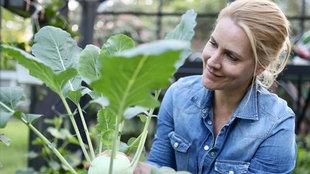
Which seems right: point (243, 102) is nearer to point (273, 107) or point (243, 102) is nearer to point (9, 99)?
point (273, 107)

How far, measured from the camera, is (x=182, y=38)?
3.34 ft

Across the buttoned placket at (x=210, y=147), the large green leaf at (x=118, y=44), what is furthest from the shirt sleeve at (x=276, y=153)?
the large green leaf at (x=118, y=44)

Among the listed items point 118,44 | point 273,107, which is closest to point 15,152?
point 273,107

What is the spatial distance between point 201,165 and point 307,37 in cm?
60

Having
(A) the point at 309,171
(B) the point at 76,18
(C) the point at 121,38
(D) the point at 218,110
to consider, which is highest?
(C) the point at 121,38

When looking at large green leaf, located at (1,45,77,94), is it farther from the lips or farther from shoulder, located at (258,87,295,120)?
shoulder, located at (258,87,295,120)

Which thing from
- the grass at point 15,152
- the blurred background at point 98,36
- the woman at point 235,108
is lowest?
the grass at point 15,152

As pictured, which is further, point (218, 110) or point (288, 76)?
point (288, 76)

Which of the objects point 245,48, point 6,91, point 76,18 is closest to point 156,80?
point 6,91

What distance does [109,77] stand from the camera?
74cm

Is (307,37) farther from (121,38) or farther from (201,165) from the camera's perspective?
(121,38)

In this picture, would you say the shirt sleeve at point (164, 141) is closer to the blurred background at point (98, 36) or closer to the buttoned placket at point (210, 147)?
the buttoned placket at point (210, 147)

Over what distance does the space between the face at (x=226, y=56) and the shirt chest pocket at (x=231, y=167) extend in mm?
234

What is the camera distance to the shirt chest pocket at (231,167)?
141 cm
